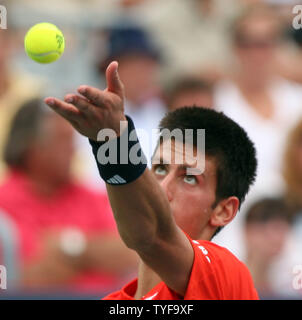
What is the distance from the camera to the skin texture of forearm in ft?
9.20

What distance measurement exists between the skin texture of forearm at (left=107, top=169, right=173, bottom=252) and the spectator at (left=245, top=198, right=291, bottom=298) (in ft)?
10.3

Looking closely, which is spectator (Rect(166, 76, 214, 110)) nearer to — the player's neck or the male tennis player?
the male tennis player

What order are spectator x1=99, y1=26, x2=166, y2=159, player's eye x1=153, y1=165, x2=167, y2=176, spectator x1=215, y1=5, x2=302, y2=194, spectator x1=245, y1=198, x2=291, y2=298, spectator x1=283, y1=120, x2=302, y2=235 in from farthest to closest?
spectator x1=99, y1=26, x2=166, y2=159 < spectator x1=215, y1=5, x2=302, y2=194 < spectator x1=283, y1=120, x2=302, y2=235 < spectator x1=245, y1=198, x2=291, y2=298 < player's eye x1=153, y1=165, x2=167, y2=176

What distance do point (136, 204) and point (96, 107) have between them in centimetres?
42

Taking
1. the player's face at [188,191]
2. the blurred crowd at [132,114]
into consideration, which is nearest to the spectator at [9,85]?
the blurred crowd at [132,114]

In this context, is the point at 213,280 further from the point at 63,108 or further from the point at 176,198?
the point at 63,108

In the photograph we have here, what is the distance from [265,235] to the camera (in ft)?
20.1

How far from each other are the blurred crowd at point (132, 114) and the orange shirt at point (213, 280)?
2.07 m

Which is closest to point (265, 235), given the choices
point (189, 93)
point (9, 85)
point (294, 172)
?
point (294, 172)

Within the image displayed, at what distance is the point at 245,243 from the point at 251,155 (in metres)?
2.45

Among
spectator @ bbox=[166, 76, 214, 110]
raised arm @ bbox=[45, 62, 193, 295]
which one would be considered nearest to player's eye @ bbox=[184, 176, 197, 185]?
raised arm @ bbox=[45, 62, 193, 295]

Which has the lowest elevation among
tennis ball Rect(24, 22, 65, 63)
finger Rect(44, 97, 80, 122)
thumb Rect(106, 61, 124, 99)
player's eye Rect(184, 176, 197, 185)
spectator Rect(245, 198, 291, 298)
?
spectator Rect(245, 198, 291, 298)

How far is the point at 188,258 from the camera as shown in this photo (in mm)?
3029
